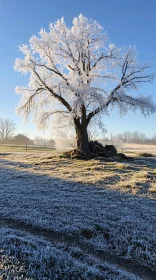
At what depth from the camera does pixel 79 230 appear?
4.49 meters

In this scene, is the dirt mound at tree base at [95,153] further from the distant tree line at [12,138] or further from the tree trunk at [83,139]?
the distant tree line at [12,138]

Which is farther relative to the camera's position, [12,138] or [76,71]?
[12,138]

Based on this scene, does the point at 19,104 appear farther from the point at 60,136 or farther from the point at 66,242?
the point at 66,242

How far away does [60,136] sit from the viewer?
694 inches

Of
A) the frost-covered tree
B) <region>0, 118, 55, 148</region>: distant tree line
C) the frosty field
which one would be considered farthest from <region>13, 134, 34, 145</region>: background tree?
the frosty field

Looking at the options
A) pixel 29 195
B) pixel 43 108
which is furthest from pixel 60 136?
pixel 29 195

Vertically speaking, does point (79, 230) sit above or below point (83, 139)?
below

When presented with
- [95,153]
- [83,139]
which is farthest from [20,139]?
[95,153]

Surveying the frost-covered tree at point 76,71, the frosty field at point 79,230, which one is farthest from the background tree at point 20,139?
the frosty field at point 79,230

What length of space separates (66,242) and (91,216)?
134 centimetres

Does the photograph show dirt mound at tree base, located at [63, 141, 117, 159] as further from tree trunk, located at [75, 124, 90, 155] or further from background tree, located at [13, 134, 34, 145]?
background tree, located at [13, 134, 34, 145]

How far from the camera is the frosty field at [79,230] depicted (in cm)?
307

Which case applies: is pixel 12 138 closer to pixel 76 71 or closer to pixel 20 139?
pixel 20 139

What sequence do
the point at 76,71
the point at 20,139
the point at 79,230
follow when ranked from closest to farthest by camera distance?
the point at 79,230 < the point at 76,71 < the point at 20,139
